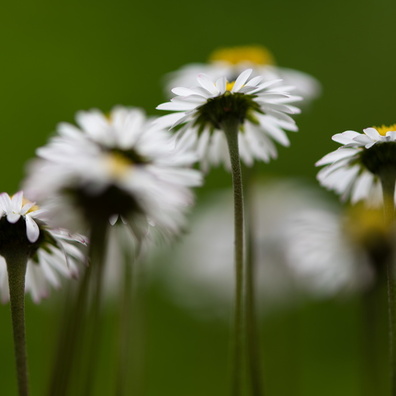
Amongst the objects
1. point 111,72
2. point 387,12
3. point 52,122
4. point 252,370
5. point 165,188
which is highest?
point 387,12

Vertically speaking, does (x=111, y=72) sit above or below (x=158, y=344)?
above

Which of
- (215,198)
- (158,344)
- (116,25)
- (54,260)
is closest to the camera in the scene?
(54,260)

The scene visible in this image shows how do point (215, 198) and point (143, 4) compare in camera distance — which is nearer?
point (215, 198)

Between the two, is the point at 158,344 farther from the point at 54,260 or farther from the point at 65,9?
the point at 65,9

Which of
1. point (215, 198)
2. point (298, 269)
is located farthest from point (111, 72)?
point (298, 269)

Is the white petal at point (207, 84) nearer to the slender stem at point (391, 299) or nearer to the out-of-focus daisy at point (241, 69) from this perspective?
the slender stem at point (391, 299)

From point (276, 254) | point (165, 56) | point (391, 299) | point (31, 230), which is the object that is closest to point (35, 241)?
point (31, 230)

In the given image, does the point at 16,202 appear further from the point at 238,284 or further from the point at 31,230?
the point at 238,284
